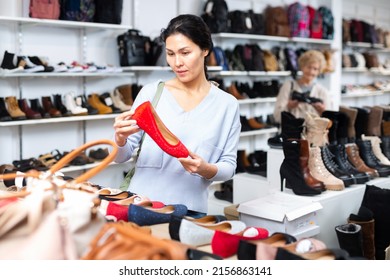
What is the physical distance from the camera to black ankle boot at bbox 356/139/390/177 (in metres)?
3.56

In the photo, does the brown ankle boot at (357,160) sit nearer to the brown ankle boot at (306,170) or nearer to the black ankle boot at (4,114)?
the brown ankle boot at (306,170)

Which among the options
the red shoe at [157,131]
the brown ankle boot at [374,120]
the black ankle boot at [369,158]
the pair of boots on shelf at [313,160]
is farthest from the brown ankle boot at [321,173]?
the red shoe at [157,131]

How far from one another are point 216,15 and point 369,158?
297cm

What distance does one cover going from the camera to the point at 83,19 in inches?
182

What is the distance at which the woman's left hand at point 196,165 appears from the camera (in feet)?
6.11

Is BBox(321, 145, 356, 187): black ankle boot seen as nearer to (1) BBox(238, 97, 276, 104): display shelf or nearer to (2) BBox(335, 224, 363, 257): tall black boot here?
(2) BBox(335, 224, 363, 257): tall black boot

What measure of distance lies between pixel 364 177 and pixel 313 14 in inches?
181

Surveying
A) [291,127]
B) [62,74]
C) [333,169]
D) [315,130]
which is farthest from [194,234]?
[62,74]

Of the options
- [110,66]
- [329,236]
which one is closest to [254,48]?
[110,66]

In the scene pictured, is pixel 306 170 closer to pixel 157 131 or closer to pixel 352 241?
pixel 352 241

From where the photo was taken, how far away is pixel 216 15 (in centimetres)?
590

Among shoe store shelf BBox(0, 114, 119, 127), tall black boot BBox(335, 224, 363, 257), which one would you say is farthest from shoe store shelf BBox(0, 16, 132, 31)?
tall black boot BBox(335, 224, 363, 257)

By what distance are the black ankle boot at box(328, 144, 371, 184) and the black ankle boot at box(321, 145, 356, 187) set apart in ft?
0.14

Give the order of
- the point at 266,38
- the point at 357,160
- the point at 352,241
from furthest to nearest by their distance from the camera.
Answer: the point at 266,38, the point at 357,160, the point at 352,241
